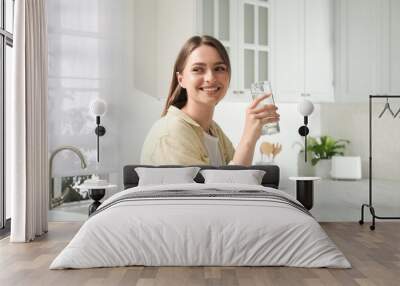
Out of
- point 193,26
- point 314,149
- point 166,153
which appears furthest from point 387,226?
point 193,26

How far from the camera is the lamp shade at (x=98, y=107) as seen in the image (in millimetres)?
6578

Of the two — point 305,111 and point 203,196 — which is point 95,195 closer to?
point 203,196

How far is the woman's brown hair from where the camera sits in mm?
6520

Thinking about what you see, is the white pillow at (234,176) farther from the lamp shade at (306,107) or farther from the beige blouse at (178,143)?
the lamp shade at (306,107)

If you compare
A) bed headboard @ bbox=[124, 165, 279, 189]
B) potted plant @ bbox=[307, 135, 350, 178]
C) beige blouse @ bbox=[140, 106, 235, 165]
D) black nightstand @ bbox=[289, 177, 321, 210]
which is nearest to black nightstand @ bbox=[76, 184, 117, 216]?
bed headboard @ bbox=[124, 165, 279, 189]

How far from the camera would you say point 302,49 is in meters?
6.75

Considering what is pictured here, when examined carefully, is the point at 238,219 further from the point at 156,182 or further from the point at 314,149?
the point at 314,149

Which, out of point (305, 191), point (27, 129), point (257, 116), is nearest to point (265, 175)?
point (305, 191)

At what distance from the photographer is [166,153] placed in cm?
634

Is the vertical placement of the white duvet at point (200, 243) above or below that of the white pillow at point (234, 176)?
below

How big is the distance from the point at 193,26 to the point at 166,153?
1.46m

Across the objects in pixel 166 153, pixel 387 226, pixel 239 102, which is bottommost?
pixel 387 226

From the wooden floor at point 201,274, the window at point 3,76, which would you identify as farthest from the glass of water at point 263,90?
the window at point 3,76

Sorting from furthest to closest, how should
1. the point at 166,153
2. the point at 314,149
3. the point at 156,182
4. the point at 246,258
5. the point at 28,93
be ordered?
the point at 314,149 → the point at 166,153 → the point at 156,182 → the point at 28,93 → the point at 246,258
